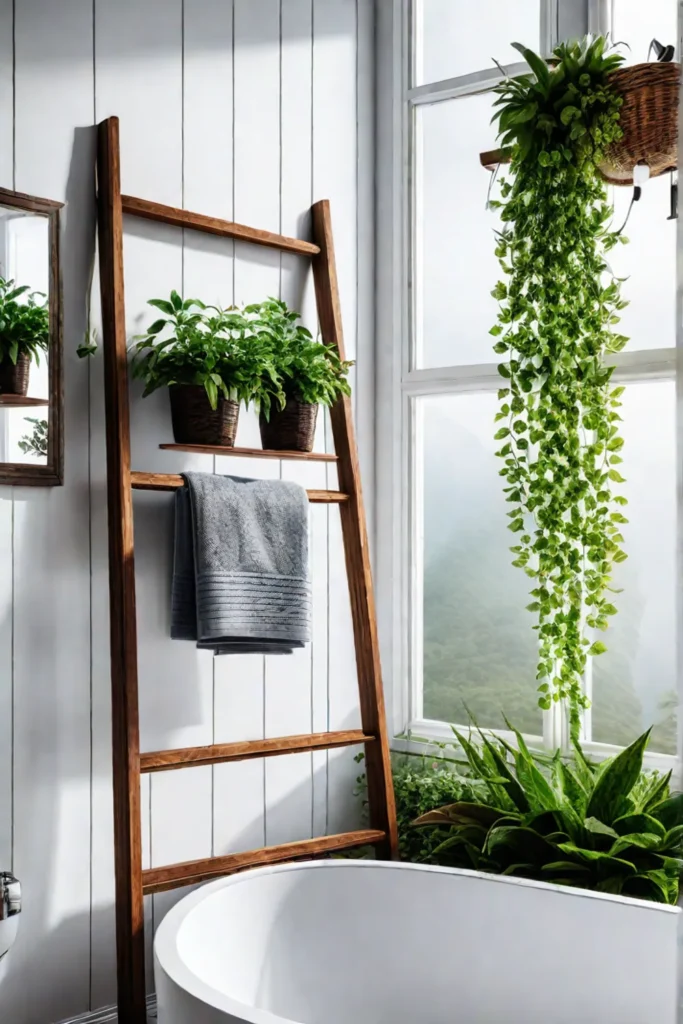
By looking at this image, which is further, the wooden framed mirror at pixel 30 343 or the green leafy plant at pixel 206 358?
the green leafy plant at pixel 206 358

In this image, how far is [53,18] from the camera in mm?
2107

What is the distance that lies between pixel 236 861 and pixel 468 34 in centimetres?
211

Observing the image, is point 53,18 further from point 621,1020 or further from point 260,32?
point 621,1020

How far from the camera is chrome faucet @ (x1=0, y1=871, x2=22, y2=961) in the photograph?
1842 millimetres

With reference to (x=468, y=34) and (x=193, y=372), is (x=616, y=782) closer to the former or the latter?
(x=193, y=372)

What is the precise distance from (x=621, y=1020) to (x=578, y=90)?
1.80 m

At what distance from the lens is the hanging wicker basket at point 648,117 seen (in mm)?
2021

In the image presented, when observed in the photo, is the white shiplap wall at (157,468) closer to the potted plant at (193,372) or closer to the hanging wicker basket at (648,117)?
the potted plant at (193,372)

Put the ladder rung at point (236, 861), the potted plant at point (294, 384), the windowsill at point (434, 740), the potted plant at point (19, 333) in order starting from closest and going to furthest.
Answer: the potted plant at point (19, 333) < the ladder rung at point (236, 861) < the potted plant at point (294, 384) < the windowsill at point (434, 740)

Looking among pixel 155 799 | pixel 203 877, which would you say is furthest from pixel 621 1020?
pixel 155 799

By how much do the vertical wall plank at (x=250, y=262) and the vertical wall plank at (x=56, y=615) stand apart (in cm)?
38

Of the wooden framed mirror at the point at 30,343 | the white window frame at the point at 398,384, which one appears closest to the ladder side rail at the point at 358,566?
the white window frame at the point at 398,384

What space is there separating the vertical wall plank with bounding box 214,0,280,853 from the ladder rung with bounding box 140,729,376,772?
0.09m

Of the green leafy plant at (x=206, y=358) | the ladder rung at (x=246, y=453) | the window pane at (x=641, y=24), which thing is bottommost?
the ladder rung at (x=246, y=453)
